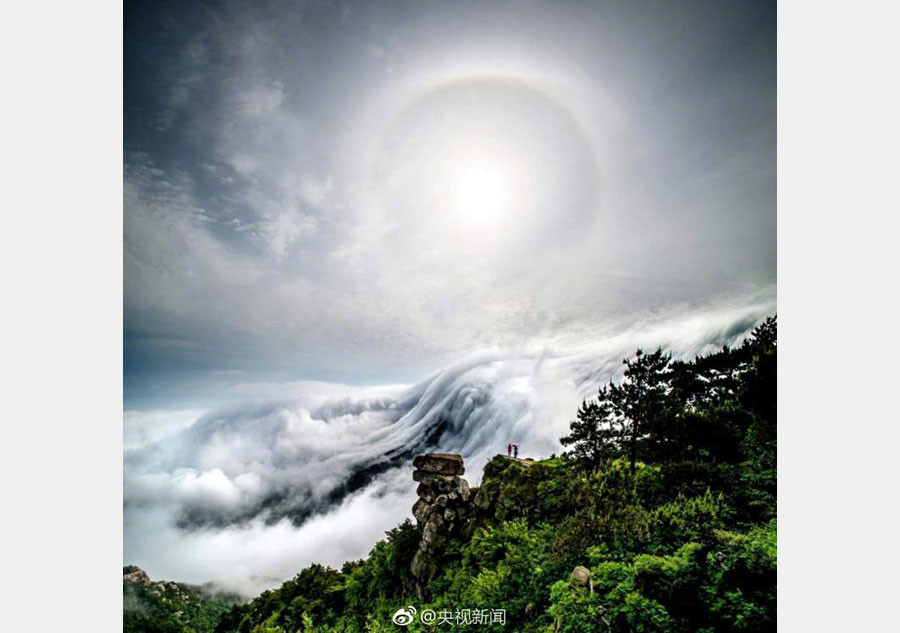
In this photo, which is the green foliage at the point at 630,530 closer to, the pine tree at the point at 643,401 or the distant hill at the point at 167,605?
the pine tree at the point at 643,401

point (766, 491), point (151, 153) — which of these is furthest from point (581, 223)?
point (151, 153)

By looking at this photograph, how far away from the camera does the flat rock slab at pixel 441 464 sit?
610 centimetres

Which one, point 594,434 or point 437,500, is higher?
point 594,434

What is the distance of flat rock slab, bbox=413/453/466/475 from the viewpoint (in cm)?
610

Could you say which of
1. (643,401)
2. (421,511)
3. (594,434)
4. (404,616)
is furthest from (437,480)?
(643,401)

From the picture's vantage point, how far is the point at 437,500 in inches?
237

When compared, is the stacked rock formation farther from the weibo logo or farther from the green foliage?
the weibo logo

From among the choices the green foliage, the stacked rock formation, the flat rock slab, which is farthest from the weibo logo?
the flat rock slab

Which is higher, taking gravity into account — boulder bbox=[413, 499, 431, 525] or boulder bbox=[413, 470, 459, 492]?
boulder bbox=[413, 470, 459, 492]

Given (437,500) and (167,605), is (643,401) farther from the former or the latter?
(167,605)

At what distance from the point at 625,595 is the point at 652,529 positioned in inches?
47.1

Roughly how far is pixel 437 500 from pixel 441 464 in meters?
0.59

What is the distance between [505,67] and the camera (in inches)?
176

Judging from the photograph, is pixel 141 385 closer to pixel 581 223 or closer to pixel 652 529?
pixel 581 223
